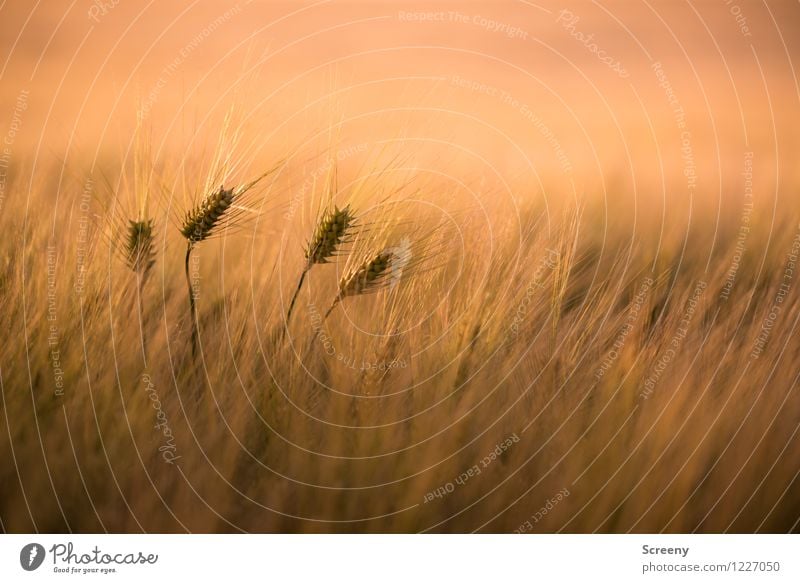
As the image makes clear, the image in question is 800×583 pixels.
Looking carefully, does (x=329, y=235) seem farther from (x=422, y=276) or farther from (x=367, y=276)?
(x=422, y=276)

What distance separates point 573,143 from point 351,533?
3.73 ft

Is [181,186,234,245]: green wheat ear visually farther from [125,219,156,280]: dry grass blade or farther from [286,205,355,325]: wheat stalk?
[286,205,355,325]: wheat stalk

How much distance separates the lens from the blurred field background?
158 cm

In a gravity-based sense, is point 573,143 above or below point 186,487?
above

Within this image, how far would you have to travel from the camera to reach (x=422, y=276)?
1.68 meters

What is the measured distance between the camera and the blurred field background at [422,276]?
1576mm

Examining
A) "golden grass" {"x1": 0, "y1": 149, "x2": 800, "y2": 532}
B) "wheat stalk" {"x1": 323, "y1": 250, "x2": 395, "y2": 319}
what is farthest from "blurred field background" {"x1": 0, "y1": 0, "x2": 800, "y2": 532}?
"wheat stalk" {"x1": 323, "y1": 250, "x2": 395, "y2": 319}

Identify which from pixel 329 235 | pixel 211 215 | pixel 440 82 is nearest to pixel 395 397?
pixel 329 235

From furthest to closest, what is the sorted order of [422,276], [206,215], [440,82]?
1. [440,82]
2. [422,276]
3. [206,215]

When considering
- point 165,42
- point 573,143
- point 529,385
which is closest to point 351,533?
point 529,385

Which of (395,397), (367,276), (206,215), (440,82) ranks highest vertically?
(440,82)

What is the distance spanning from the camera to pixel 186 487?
1618 mm

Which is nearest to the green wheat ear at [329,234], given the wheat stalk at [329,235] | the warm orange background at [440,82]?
the wheat stalk at [329,235]

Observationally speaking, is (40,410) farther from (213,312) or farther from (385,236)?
(385,236)
